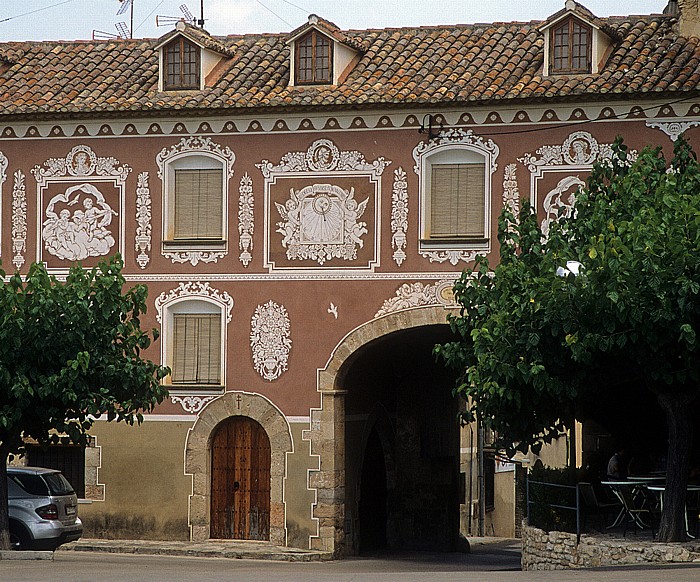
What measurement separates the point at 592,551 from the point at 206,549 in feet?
28.4

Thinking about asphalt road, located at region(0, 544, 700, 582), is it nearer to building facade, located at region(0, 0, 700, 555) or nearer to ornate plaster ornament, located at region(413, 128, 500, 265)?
building facade, located at region(0, 0, 700, 555)

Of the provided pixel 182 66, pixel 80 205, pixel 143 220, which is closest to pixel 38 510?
pixel 143 220

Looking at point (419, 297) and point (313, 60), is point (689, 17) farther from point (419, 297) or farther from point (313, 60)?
point (419, 297)

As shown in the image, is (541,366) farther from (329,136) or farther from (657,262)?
(329,136)

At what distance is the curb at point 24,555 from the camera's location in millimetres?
21078

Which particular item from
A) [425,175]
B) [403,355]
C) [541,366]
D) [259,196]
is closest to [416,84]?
[425,175]

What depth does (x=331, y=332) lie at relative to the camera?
2700 centimetres

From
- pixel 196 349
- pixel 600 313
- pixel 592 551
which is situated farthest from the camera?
pixel 196 349

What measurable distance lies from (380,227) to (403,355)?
15.7 feet

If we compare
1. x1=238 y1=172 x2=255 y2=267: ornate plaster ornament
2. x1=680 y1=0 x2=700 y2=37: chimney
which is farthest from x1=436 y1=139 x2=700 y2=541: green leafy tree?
x1=238 y1=172 x2=255 y2=267: ornate plaster ornament

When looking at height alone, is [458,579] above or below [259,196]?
below

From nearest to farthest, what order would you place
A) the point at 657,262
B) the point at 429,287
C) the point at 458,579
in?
the point at 458,579 < the point at 657,262 < the point at 429,287

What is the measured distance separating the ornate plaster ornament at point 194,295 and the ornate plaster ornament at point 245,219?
0.79 metres

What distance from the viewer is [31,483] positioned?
76.4ft
